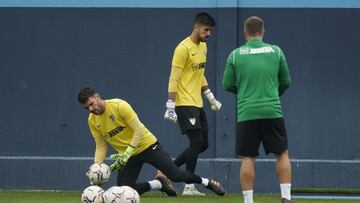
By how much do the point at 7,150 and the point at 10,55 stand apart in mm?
1493

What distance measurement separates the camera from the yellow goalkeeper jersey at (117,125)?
A: 36.8ft

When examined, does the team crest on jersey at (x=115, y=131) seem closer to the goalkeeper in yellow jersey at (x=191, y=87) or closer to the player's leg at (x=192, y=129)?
the goalkeeper in yellow jersey at (x=191, y=87)

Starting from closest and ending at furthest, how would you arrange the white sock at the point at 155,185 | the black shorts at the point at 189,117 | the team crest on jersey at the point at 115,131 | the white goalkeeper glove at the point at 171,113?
the team crest on jersey at the point at 115,131, the white goalkeeper glove at the point at 171,113, the white sock at the point at 155,185, the black shorts at the point at 189,117

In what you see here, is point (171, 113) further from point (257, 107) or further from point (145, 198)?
point (257, 107)

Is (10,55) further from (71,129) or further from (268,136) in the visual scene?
(268,136)

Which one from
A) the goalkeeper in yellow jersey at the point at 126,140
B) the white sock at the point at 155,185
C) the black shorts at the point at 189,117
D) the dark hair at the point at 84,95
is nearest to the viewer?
the dark hair at the point at 84,95

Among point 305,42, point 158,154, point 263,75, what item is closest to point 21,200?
A: point 158,154

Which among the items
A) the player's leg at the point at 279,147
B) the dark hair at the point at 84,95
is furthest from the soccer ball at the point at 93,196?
the player's leg at the point at 279,147

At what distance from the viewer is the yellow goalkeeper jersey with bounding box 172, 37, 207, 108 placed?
40.9 feet

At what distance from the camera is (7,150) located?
51.1 ft

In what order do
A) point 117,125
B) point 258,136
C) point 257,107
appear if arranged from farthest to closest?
point 117,125 → point 258,136 → point 257,107

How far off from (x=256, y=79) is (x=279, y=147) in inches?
28.1

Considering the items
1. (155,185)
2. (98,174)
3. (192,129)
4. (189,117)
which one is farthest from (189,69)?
(98,174)

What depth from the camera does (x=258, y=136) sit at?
9953 mm
